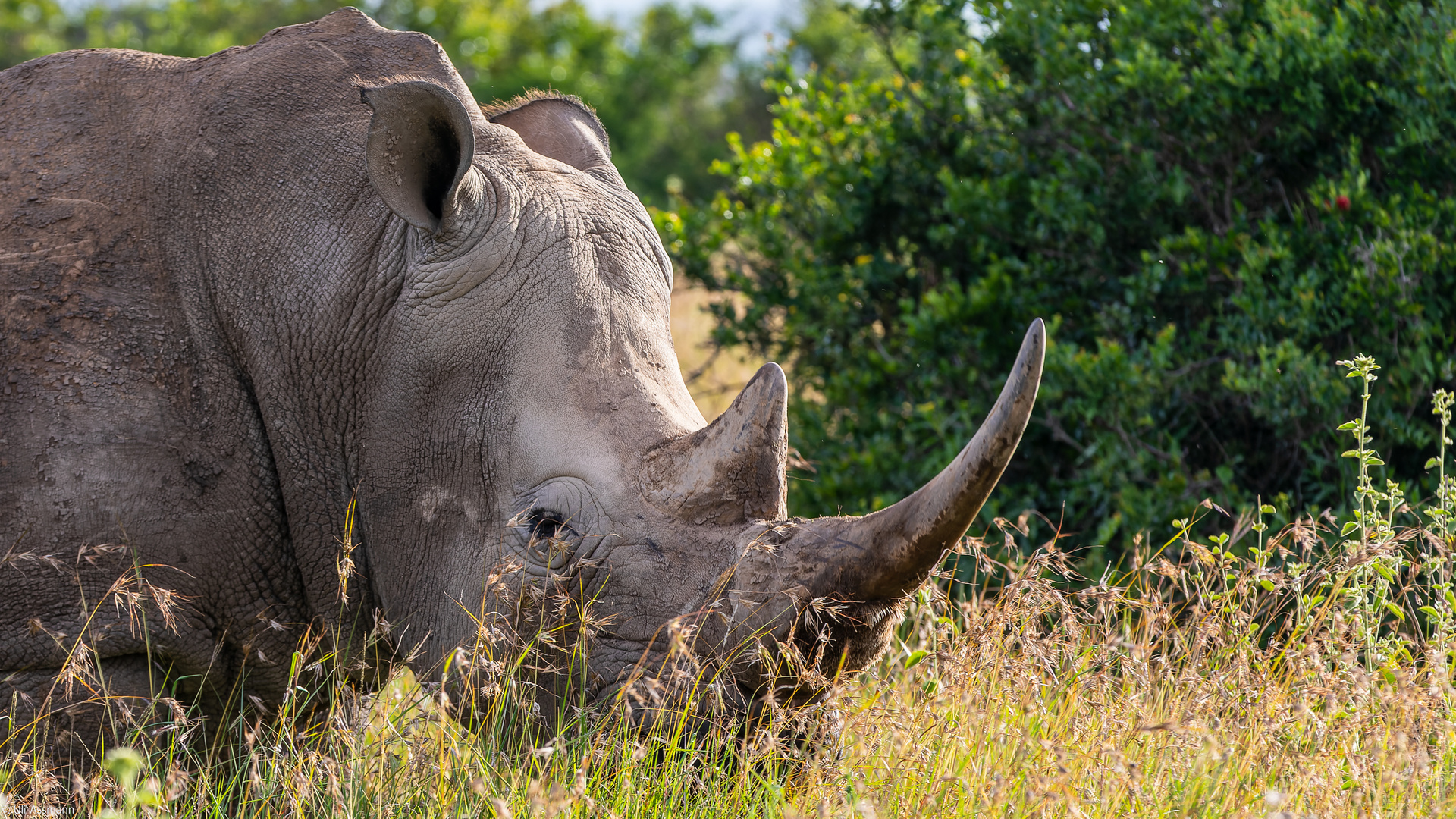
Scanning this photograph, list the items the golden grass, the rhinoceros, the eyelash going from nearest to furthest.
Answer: the golden grass < the rhinoceros < the eyelash

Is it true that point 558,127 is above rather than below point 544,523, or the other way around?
above

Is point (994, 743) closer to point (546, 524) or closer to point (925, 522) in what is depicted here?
point (925, 522)

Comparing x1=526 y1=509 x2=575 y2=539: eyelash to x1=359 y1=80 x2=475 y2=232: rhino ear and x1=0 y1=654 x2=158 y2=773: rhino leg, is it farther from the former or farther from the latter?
x1=0 y1=654 x2=158 y2=773: rhino leg

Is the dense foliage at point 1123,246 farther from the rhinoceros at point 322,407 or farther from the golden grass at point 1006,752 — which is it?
the rhinoceros at point 322,407

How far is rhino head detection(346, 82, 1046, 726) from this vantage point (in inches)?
121

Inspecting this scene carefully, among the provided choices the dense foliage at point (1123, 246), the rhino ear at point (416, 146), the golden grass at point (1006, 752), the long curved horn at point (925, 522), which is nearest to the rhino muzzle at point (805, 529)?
the long curved horn at point (925, 522)

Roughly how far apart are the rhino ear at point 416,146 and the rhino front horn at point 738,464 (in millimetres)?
970

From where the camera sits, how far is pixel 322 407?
380 cm

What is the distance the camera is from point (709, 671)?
125 inches

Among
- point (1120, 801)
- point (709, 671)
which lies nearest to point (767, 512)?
point (709, 671)

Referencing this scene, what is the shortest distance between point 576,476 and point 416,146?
3.13 ft

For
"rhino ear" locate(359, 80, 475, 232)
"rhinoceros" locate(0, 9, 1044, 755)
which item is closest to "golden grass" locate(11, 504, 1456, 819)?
"rhinoceros" locate(0, 9, 1044, 755)

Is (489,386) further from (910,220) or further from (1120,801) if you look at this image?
(910,220)

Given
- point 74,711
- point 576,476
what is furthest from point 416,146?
point 74,711
